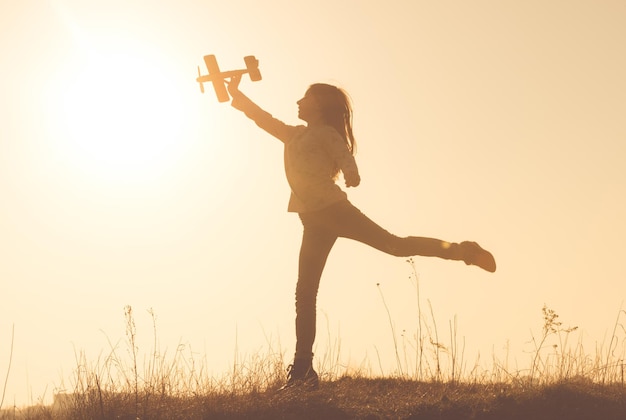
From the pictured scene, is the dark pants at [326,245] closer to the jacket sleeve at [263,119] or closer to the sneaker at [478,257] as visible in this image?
the sneaker at [478,257]

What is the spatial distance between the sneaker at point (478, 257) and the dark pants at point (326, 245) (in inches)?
3.2

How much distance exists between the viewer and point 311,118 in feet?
24.0

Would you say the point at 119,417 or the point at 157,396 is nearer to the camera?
the point at 119,417

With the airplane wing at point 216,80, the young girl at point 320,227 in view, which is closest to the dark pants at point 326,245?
the young girl at point 320,227

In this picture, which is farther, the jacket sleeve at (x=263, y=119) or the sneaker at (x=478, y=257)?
the jacket sleeve at (x=263, y=119)

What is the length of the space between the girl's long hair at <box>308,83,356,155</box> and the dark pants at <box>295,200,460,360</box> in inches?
30.7

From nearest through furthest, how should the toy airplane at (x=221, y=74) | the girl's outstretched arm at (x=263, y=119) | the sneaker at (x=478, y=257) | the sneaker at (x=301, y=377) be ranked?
the sneaker at (x=301, y=377) → the sneaker at (x=478, y=257) → the girl's outstretched arm at (x=263, y=119) → the toy airplane at (x=221, y=74)

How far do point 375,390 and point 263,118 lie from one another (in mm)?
2520

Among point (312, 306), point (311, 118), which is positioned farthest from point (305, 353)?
point (311, 118)

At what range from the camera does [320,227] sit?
6.95 meters

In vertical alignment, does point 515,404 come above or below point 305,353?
below

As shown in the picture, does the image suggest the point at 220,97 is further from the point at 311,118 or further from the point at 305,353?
the point at 305,353

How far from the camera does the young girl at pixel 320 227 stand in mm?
6812

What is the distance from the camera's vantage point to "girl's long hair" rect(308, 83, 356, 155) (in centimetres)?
734
